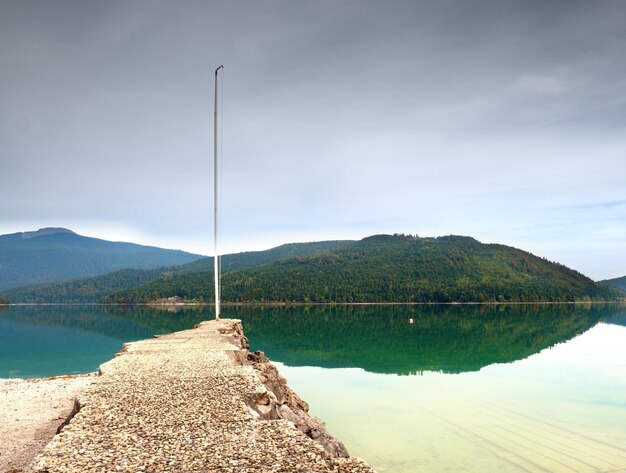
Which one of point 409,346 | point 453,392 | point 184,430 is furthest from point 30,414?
point 409,346

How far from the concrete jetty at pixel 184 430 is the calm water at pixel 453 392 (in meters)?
8.02

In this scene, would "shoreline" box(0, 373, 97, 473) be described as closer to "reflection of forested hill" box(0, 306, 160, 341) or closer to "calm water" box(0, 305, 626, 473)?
"calm water" box(0, 305, 626, 473)

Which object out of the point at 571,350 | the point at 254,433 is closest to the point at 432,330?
the point at 571,350

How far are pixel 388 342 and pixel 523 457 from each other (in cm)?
3799

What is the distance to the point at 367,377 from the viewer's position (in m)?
34.3

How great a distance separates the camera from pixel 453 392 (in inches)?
1160

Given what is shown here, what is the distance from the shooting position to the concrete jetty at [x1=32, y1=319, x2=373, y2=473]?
26.3ft

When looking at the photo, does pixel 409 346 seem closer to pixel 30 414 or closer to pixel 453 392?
pixel 453 392

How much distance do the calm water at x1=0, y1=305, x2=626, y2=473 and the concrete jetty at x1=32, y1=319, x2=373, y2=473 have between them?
802cm

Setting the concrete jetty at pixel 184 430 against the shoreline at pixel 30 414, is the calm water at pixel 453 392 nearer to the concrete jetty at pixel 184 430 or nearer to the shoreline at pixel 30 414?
the concrete jetty at pixel 184 430

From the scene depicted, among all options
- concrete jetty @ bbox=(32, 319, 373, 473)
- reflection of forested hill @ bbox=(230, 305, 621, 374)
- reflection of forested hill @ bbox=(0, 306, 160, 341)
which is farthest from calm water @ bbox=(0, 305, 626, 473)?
concrete jetty @ bbox=(32, 319, 373, 473)

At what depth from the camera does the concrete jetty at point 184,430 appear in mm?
8023

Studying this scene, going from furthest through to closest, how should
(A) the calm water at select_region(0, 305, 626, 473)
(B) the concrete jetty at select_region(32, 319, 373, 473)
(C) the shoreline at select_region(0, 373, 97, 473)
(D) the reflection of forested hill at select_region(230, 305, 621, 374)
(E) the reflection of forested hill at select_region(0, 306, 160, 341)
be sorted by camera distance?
1. (E) the reflection of forested hill at select_region(0, 306, 160, 341)
2. (D) the reflection of forested hill at select_region(230, 305, 621, 374)
3. (A) the calm water at select_region(0, 305, 626, 473)
4. (C) the shoreline at select_region(0, 373, 97, 473)
5. (B) the concrete jetty at select_region(32, 319, 373, 473)

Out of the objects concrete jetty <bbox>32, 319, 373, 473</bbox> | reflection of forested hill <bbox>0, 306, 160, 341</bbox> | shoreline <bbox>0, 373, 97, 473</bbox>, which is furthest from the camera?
reflection of forested hill <bbox>0, 306, 160, 341</bbox>
